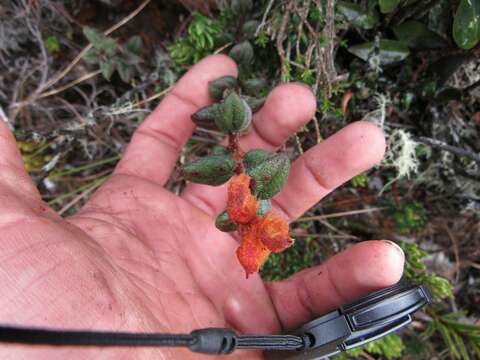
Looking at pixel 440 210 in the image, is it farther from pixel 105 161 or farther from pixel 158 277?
pixel 105 161

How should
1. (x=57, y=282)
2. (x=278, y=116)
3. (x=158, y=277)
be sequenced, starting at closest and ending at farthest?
(x=57, y=282)
(x=158, y=277)
(x=278, y=116)

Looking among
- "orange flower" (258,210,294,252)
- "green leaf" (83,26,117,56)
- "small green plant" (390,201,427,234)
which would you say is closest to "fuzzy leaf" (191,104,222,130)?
"orange flower" (258,210,294,252)

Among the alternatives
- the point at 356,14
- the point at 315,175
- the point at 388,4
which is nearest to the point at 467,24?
the point at 388,4

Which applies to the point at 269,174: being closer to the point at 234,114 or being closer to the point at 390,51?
the point at 234,114

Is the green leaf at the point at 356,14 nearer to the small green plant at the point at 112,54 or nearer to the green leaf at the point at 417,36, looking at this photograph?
the green leaf at the point at 417,36

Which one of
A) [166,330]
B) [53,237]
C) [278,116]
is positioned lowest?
[166,330]

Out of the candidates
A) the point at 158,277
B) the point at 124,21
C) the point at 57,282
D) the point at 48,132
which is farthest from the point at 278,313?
the point at 124,21
